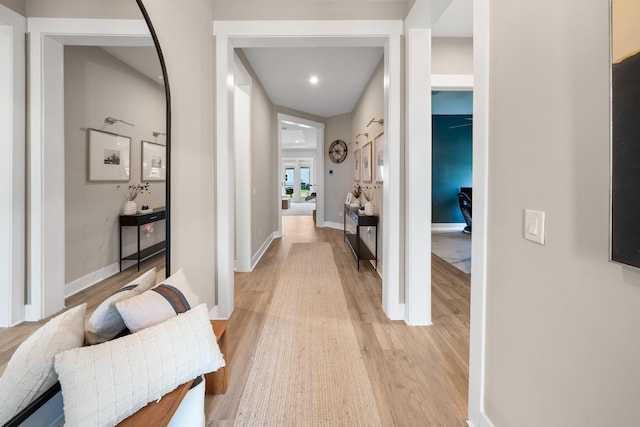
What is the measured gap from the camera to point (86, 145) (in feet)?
3.40

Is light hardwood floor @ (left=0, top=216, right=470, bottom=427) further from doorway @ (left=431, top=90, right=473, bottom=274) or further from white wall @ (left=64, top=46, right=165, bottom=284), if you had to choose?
doorway @ (left=431, top=90, right=473, bottom=274)

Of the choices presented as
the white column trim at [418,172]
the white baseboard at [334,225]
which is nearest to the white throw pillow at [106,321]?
the white column trim at [418,172]

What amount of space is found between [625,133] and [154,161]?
178 centimetres

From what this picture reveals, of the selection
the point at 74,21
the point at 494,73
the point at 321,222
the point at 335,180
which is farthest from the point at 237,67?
the point at 321,222

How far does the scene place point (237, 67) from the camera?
3535mm

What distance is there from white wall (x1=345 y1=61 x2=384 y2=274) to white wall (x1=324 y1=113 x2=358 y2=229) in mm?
1051

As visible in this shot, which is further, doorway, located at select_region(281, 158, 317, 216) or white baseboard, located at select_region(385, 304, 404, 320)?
doorway, located at select_region(281, 158, 317, 216)

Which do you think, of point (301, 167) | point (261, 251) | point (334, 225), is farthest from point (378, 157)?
point (301, 167)

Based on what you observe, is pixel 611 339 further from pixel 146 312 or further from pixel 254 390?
pixel 254 390

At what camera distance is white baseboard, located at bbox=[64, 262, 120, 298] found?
101cm

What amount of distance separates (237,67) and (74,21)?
9.10ft

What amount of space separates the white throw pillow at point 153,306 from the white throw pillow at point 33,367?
8.1 inches

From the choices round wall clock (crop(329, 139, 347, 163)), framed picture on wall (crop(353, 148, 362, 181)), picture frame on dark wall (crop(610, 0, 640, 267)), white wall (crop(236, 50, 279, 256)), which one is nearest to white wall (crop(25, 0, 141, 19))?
picture frame on dark wall (crop(610, 0, 640, 267))

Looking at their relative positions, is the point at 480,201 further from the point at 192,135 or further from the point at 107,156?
the point at 192,135
